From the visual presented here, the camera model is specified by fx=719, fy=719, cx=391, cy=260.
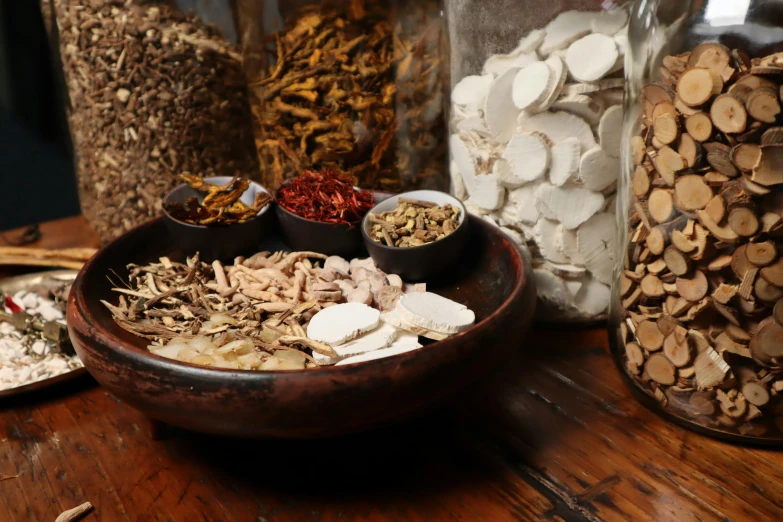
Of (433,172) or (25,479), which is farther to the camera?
(433,172)

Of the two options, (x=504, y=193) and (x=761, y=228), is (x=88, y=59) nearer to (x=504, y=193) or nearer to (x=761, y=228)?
(x=504, y=193)

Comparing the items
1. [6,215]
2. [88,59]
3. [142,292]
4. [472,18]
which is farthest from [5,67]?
[472,18]

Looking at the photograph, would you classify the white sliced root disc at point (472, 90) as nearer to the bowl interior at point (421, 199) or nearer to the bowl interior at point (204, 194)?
the bowl interior at point (421, 199)

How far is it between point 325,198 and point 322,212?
0.07 feet

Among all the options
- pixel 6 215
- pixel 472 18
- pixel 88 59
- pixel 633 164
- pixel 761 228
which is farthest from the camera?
pixel 6 215

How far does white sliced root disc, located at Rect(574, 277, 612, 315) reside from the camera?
0.91 m

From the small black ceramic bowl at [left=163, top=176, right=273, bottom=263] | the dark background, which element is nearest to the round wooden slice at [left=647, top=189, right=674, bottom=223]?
the small black ceramic bowl at [left=163, top=176, right=273, bottom=263]

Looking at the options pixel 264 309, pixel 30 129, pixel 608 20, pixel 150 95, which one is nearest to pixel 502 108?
pixel 608 20

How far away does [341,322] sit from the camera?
0.74 m

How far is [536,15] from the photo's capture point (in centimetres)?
83

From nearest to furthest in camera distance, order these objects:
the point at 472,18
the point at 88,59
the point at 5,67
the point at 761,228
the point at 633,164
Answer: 1. the point at 761,228
2. the point at 633,164
3. the point at 472,18
4. the point at 88,59
5. the point at 5,67

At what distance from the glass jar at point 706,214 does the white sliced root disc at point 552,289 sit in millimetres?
127

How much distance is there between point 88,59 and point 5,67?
79 centimetres

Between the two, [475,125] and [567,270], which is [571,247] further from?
[475,125]
